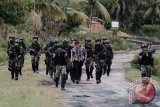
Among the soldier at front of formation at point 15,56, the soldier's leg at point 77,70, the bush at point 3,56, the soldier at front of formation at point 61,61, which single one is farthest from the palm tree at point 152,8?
the soldier at front of formation at point 61,61

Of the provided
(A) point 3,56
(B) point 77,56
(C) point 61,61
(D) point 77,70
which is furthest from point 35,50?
(A) point 3,56

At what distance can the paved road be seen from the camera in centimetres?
1594

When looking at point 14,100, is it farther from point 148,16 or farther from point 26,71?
point 148,16

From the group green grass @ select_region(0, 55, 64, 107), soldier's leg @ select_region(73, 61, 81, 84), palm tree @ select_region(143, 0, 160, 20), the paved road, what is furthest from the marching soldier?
palm tree @ select_region(143, 0, 160, 20)

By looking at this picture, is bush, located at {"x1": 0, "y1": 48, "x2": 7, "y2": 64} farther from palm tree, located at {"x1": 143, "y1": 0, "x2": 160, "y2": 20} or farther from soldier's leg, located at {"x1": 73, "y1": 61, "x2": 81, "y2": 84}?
palm tree, located at {"x1": 143, "y1": 0, "x2": 160, "y2": 20}

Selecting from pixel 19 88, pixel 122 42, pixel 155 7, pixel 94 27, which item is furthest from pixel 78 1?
pixel 19 88

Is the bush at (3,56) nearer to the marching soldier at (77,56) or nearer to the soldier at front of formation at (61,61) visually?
the marching soldier at (77,56)

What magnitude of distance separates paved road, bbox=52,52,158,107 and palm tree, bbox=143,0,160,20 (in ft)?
168

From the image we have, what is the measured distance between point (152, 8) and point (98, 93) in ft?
188

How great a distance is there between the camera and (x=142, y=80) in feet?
41.4

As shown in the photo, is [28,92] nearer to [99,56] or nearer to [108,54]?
[99,56]

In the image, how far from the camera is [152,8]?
243ft

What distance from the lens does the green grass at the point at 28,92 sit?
1513 cm

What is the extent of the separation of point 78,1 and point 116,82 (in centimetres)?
3022
